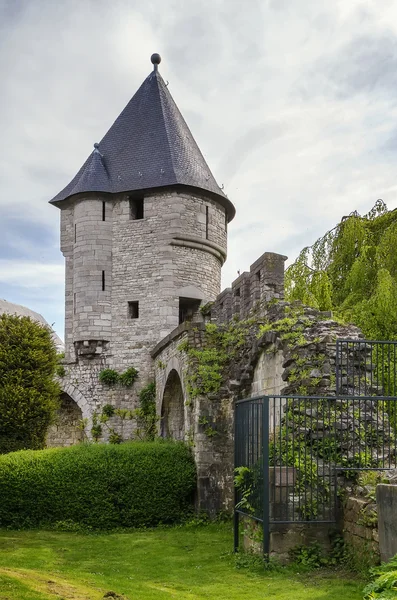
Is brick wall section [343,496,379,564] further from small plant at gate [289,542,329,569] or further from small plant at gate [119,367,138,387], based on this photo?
small plant at gate [119,367,138,387]

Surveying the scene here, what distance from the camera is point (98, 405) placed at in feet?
66.7

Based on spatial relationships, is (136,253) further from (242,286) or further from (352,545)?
(352,545)

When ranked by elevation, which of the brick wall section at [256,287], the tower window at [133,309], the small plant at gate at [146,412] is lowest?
the small plant at gate at [146,412]

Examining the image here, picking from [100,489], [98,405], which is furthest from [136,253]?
[100,489]

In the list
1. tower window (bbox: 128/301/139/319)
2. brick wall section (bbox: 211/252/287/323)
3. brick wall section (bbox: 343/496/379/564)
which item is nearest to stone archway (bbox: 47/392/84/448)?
tower window (bbox: 128/301/139/319)

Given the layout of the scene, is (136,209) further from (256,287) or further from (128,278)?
(256,287)

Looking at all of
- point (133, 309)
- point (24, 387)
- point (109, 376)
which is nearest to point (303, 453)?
point (24, 387)

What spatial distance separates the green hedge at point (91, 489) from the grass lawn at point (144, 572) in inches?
20.5

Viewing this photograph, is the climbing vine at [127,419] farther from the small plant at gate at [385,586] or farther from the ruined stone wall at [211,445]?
the small plant at gate at [385,586]

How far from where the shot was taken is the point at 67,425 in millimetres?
22453

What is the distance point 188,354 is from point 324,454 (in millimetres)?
5948

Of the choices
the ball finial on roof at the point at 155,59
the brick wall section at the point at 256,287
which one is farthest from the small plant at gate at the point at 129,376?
the ball finial on roof at the point at 155,59

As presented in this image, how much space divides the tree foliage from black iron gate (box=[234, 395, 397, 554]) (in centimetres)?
776

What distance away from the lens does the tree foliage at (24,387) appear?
15.3 meters
